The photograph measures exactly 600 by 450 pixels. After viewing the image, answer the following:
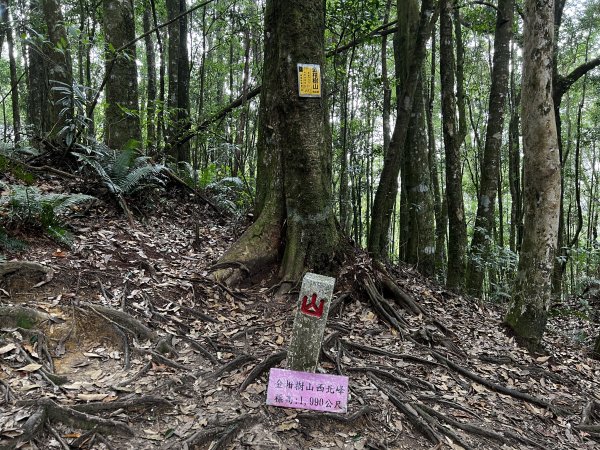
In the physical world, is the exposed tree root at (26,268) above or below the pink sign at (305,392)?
above

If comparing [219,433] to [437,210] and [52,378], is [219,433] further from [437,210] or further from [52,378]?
[437,210]

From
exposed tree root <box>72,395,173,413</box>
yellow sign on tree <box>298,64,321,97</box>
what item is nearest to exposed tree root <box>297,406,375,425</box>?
exposed tree root <box>72,395,173,413</box>

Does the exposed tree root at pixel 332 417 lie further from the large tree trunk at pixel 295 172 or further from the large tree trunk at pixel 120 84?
the large tree trunk at pixel 120 84

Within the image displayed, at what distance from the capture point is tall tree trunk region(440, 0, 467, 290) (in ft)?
23.1

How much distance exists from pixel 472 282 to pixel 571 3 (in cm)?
1075

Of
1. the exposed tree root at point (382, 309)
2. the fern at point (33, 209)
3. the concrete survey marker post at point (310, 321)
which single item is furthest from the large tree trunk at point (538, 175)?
the fern at point (33, 209)

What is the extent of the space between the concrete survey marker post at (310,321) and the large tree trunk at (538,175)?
311 centimetres

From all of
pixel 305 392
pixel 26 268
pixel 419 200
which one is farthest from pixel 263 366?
pixel 419 200

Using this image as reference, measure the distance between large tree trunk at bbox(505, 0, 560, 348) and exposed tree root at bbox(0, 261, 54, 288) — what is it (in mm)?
5144

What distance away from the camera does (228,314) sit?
168 inches

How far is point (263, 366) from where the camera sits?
10.8 ft

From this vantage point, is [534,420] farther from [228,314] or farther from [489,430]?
[228,314]

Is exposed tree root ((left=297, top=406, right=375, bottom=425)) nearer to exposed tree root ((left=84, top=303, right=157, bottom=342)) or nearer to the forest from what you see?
the forest

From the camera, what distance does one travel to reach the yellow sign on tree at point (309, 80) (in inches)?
186
